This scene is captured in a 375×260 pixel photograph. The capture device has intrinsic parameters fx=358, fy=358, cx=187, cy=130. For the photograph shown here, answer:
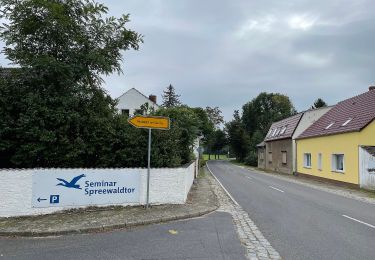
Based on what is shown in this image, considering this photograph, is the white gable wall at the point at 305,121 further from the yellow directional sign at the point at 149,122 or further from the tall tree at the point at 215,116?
the tall tree at the point at 215,116

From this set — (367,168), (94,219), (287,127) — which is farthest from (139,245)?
(287,127)

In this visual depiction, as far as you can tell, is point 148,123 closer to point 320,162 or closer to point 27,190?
point 27,190

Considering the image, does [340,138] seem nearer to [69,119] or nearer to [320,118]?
[320,118]

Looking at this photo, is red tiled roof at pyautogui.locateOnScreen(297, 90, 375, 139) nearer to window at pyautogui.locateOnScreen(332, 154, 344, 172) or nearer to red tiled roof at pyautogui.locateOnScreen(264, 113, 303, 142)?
window at pyautogui.locateOnScreen(332, 154, 344, 172)

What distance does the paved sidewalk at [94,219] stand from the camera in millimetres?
8547

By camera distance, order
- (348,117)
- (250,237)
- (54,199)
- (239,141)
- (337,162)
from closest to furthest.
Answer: (250,237)
(54,199)
(337,162)
(348,117)
(239,141)

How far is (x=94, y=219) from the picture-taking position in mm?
9727

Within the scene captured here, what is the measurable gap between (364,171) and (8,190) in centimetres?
1922

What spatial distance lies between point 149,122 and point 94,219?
3504 mm

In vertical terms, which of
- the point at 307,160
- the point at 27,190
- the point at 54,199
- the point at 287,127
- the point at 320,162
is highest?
the point at 287,127

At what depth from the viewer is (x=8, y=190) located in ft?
33.3

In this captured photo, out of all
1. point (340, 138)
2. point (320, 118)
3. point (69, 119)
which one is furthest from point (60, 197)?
point (320, 118)

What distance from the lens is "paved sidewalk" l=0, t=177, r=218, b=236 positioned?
855cm

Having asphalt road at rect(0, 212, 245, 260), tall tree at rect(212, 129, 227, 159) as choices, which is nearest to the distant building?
asphalt road at rect(0, 212, 245, 260)
